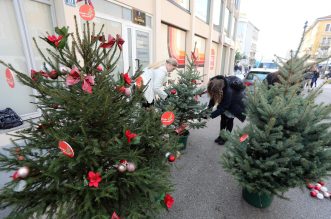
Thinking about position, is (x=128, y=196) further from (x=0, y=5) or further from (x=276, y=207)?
(x=0, y=5)

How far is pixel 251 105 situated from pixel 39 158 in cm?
232

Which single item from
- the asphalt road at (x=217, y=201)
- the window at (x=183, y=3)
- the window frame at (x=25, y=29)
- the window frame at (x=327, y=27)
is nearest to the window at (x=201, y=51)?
the window at (x=183, y=3)

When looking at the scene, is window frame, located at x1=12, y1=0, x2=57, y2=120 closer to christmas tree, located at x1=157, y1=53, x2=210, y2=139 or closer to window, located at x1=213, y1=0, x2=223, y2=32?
christmas tree, located at x1=157, y1=53, x2=210, y2=139

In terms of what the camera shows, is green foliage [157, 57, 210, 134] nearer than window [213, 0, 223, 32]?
Yes

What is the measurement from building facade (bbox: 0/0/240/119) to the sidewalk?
2.46 m

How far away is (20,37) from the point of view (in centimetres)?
371

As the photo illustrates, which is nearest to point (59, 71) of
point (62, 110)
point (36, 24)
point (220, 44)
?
point (62, 110)

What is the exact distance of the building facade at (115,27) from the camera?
143 inches

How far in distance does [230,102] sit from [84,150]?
3.05 metres

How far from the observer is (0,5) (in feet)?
11.1

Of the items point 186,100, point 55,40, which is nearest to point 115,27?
point 186,100

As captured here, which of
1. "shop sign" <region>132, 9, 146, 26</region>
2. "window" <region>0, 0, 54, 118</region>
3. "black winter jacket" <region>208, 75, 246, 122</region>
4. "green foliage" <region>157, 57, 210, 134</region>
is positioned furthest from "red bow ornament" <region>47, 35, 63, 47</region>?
"shop sign" <region>132, 9, 146, 26</region>

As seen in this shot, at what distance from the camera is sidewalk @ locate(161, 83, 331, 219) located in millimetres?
2268

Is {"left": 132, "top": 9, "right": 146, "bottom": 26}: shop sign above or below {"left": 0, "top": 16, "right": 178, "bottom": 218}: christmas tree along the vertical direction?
above
